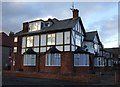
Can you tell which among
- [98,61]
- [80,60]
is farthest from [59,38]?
[98,61]

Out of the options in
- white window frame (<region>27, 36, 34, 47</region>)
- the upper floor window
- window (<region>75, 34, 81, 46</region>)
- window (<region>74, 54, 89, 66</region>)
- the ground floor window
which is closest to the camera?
window (<region>74, 54, 89, 66</region>)

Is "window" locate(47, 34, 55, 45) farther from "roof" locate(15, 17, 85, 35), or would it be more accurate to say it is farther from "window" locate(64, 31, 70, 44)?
"window" locate(64, 31, 70, 44)

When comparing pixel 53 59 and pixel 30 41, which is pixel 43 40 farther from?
pixel 53 59

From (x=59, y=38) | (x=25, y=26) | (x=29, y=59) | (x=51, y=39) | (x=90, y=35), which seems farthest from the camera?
(x=90, y=35)

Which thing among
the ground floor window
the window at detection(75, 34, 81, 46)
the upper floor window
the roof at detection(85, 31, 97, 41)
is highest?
the upper floor window

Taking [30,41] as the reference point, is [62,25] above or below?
above

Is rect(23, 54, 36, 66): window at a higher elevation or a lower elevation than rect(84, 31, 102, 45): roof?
lower

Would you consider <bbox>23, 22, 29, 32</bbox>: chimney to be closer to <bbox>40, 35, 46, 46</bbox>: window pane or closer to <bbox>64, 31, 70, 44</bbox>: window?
<bbox>40, 35, 46, 46</bbox>: window pane

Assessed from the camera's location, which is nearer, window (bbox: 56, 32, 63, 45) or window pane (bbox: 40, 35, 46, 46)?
window (bbox: 56, 32, 63, 45)

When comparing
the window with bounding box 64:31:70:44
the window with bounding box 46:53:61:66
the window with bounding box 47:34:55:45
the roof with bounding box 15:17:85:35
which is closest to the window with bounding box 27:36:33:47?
the roof with bounding box 15:17:85:35

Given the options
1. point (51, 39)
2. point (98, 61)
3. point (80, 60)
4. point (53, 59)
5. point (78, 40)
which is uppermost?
point (51, 39)

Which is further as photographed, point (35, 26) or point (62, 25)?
point (35, 26)

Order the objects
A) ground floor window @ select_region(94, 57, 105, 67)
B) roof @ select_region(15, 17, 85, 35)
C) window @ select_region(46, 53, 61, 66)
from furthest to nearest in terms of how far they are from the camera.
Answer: ground floor window @ select_region(94, 57, 105, 67) → roof @ select_region(15, 17, 85, 35) → window @ select_region(46, 53, 61, 66)

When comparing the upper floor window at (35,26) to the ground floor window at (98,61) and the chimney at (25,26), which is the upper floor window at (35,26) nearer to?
the chimney at (25,26)
